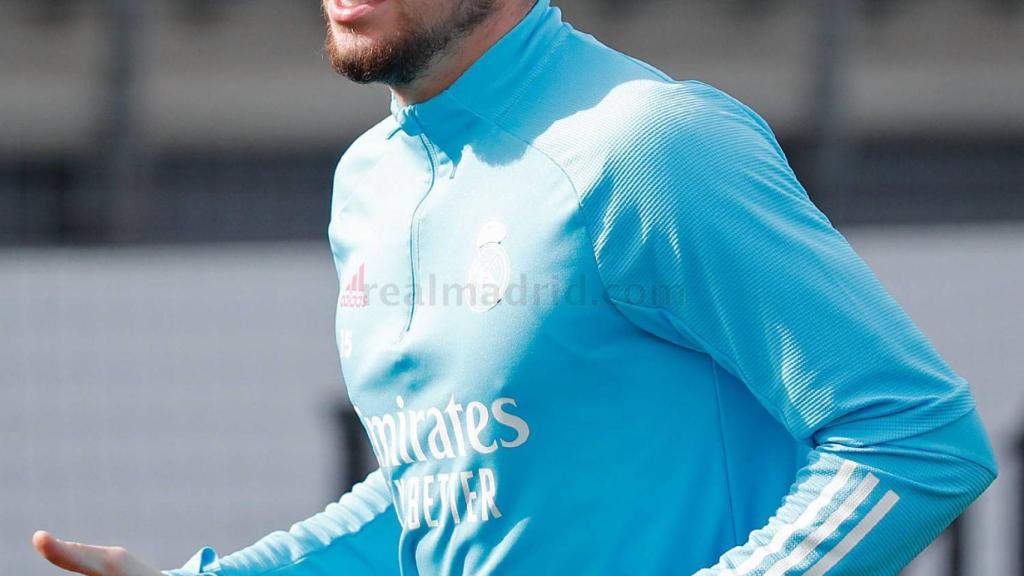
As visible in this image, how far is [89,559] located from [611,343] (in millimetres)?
547

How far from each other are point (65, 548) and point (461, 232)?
48 centimetres

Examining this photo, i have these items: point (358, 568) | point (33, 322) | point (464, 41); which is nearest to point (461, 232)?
point (464, 41)

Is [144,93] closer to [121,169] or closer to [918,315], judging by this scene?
[121,169]

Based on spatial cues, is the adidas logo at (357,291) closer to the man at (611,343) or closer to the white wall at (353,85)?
the man at (611,343)

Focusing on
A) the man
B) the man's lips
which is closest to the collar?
the man

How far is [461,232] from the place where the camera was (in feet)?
4.49

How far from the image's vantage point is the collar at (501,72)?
4.61 feet

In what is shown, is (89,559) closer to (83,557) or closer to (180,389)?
(83,557)

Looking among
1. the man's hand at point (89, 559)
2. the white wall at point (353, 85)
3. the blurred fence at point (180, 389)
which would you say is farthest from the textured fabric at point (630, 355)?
the white wall at point (353, 85)

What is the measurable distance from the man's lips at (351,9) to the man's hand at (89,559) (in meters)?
0.58

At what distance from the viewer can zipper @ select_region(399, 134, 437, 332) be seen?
141 centimetres

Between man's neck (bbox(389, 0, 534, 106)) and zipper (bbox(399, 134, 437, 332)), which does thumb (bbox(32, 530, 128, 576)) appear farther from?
man's neck (bbox(389, 0, 534, 106))

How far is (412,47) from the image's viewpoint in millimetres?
1441

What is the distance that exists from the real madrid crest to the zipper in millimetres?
102
